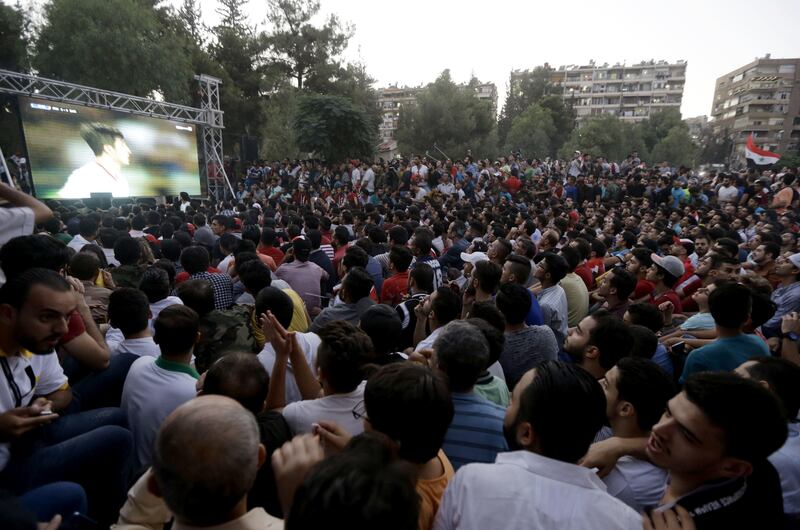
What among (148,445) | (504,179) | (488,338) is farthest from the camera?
(504,179)

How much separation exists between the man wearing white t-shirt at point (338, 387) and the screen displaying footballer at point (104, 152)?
1583cm

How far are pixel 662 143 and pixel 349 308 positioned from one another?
44702 millimetres

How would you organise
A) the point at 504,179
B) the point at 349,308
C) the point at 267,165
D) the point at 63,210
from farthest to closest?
1. the point at 267,165
2. the point at 504,179
3. the point at 63,210
4. the point at 349,308

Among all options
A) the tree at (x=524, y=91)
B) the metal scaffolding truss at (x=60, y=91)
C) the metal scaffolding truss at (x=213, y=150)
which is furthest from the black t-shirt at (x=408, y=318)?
the tree at (x=524, y=91)

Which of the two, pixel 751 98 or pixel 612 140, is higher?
pixel 751 98

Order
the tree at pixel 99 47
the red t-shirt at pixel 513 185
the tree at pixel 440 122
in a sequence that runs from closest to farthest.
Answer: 1. the red t-shirt at pixel 513 185
2. the tree at pixel 99 47
3. the tree at pixel 440 122

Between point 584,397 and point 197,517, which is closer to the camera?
point 197,517

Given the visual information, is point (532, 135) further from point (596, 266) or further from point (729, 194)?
point (596, 266)

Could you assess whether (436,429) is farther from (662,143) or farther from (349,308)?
(662,143)

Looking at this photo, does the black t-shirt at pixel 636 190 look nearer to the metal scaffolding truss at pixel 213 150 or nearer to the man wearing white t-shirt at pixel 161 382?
the metal scaffolding truss at pixel 213 150

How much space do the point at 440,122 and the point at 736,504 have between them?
33.2m

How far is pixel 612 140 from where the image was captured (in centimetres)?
3859

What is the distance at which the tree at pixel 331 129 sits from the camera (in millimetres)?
20094

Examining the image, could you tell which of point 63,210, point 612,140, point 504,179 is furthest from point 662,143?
point 63,210
